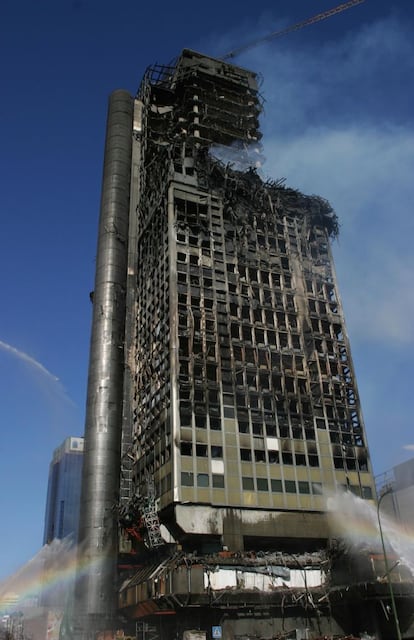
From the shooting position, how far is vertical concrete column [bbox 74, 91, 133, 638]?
85750 millimetres

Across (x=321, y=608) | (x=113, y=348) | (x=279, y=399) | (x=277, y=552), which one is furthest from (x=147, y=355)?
(x=321, y=608)

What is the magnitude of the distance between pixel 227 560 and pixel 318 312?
1824 inches

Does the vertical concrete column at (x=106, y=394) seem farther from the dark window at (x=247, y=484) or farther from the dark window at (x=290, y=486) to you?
the dark window at (x=290, y=486)

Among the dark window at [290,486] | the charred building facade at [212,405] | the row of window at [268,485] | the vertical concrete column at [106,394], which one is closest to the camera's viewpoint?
the charred building facade at [212,405]

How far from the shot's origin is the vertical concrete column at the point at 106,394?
8575 centimetres

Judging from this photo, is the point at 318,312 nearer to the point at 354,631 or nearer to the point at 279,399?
the point at 279,399

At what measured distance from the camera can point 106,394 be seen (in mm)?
101312

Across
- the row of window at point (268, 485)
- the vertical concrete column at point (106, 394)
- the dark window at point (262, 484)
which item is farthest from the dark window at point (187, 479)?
the vertical concrete column at point (106, 394)

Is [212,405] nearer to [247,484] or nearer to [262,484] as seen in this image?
[247,484]

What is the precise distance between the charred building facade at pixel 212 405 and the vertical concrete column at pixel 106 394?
0.29m

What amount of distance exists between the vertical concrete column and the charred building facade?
29cm

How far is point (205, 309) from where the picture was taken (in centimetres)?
9125

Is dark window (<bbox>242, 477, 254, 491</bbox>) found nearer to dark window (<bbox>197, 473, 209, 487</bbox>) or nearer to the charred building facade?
the charred building facade

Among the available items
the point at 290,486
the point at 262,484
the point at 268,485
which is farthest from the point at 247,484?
the point at 290,486
